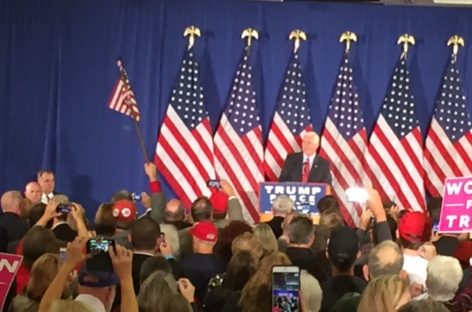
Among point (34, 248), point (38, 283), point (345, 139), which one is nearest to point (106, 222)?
point (34, 248)

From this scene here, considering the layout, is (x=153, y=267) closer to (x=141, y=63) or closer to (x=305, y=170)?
(x=305, y=170)

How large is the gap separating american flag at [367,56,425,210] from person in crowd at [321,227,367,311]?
7335 mm

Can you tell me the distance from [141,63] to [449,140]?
162 inches

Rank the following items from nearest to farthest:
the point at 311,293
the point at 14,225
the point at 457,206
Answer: the point at 311,293, the point at 457,206, the point at 14,225

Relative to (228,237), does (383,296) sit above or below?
below

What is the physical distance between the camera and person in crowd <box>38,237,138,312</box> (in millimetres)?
5016

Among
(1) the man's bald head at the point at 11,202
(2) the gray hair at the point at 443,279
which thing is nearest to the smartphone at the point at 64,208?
(1) the man's bald head at the point at 11,202

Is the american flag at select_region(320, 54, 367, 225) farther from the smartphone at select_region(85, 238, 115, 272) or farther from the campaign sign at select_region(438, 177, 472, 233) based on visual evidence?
the smartphone at select_region(85, 238, 115, 272)

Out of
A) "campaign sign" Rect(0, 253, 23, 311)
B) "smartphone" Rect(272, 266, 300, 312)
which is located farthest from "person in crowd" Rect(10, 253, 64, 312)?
"smartphone" Rect(272, 266, 300, 312)

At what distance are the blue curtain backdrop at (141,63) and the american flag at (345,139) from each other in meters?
0.20

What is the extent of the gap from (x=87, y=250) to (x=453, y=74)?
9.60 m

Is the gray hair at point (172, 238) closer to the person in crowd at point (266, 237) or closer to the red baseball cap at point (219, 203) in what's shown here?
the person in crowd at point (266, 237)

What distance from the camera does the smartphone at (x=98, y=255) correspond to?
5.39m

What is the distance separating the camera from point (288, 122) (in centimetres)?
1420
